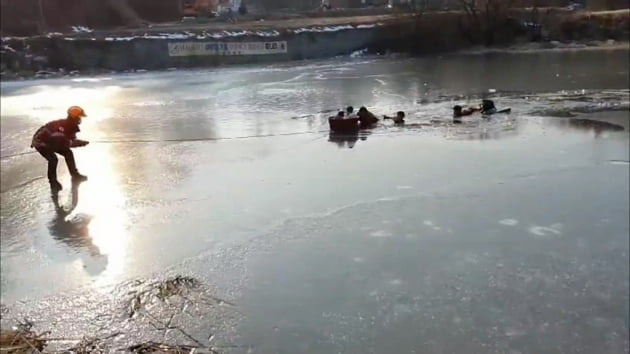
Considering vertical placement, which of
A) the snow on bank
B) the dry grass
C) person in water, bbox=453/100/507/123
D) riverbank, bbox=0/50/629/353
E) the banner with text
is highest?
the snow on bank

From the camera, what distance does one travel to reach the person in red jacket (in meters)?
8.62

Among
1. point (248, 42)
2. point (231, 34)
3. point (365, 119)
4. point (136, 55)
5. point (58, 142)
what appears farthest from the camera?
point (136, 55)

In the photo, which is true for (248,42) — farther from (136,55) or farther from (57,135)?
(57,135)

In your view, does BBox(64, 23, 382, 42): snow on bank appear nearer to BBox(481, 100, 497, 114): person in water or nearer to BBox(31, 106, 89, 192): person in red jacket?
BBox(481, 100, 497, 114): person in water

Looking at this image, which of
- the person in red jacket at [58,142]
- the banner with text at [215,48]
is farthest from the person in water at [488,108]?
the banner with text at [215,48]

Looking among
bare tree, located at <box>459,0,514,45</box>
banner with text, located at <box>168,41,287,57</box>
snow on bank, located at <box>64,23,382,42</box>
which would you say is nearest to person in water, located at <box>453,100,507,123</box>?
bare tree, located at <box>459,0,514,45</box>

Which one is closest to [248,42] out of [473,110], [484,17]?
[484,17]

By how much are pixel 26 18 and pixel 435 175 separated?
72.0ft

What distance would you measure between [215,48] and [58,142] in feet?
73.3

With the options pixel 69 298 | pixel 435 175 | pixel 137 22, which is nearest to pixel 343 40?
pixel 137 22

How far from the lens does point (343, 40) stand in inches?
1256

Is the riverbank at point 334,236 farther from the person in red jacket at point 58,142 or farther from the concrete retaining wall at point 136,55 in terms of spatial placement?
the concrete retaining wall at point 136,55

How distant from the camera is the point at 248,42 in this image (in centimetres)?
3061

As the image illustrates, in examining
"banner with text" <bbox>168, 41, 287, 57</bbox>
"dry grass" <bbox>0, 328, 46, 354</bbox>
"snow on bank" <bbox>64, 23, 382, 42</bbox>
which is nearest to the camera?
"dry grass" <bbox>0, 328, 46, 354</bbox>
